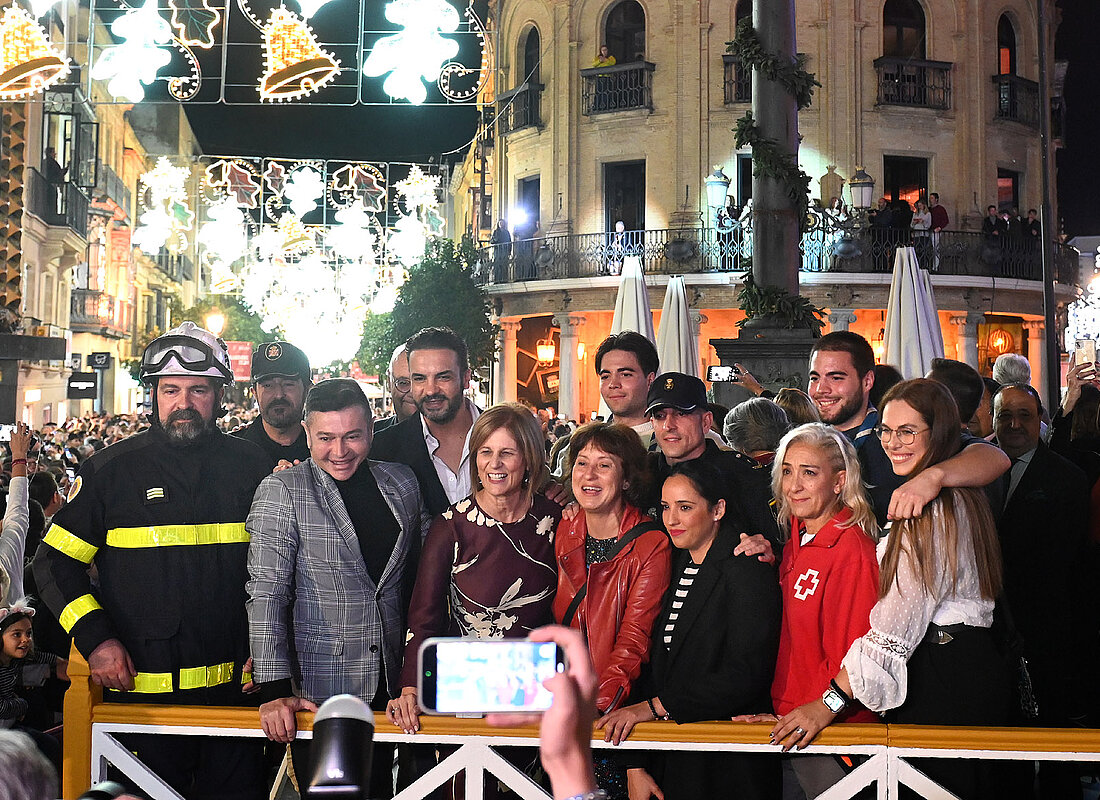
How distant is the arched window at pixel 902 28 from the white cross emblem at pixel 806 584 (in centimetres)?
2598

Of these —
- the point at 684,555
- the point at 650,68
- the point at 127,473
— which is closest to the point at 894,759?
the point at 684,555

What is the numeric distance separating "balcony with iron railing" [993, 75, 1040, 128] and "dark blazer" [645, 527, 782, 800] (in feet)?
87.4

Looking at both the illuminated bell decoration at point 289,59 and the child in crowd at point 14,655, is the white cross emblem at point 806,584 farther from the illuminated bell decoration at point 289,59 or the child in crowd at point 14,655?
the illuminated bell decoration at point 289,59

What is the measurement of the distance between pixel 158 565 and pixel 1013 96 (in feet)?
91.3

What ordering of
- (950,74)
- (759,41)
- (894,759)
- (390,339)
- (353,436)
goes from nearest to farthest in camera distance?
(894,759), (353,436), (759,41), (950,74), (390,339)

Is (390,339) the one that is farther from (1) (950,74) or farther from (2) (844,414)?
(2) (844,414)

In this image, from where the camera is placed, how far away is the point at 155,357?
5031 mm

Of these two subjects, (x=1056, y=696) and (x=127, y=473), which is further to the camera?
(x=1056, y=696)

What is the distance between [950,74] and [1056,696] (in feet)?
81.5

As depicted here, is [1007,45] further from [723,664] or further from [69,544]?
[69,544]

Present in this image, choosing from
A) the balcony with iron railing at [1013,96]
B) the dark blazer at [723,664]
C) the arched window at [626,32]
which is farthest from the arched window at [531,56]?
the dark blazer at [723,664]

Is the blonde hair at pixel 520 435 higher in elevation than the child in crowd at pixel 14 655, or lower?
higher

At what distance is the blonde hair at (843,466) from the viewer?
4.40 m

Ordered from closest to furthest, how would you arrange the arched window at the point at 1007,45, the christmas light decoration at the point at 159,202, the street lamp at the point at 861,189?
1. the street lamp at the point at 861,189
2. the christmas light decoration at the point at 159,202
3. the arched window at the point at 1007,45
